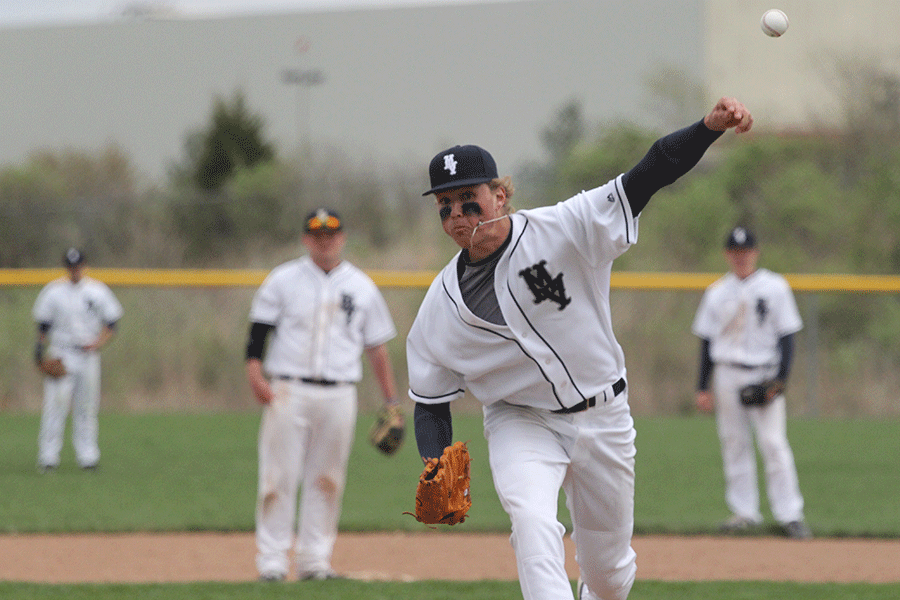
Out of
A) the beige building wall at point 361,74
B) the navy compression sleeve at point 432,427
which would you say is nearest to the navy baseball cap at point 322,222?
the navy compression sleeve at point 432,427

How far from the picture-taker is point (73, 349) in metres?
10.4

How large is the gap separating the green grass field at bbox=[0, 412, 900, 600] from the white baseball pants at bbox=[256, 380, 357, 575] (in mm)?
382

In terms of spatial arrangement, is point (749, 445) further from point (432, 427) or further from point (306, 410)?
point (432, 427)

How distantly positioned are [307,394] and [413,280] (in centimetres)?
787

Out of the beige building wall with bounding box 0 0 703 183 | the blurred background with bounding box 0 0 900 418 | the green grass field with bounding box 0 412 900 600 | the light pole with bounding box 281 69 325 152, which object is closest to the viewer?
the green grass field with bounding box 0 412 900 600

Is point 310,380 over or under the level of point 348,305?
under

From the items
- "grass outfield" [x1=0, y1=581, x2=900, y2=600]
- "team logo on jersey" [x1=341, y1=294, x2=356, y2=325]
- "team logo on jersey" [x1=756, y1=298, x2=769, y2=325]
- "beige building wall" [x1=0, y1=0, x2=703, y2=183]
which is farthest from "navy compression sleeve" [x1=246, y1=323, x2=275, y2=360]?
"beige building wall" [x1=0, y1=0, x2=703, y2=183]

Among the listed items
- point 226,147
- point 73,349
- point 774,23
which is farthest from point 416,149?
point 774,23

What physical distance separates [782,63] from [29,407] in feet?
69.3

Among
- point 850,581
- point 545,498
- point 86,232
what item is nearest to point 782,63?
point 86,232

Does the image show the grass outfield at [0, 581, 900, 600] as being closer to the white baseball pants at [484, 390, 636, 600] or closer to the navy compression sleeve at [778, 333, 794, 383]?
the white baseball pants at [484, 390, 636, 600]

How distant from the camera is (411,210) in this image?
2480cm

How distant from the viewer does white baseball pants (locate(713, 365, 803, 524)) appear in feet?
24.6

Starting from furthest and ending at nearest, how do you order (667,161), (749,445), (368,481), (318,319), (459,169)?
(368,481) < (749,445) < (318,319) < (459,169) < (667,161)
